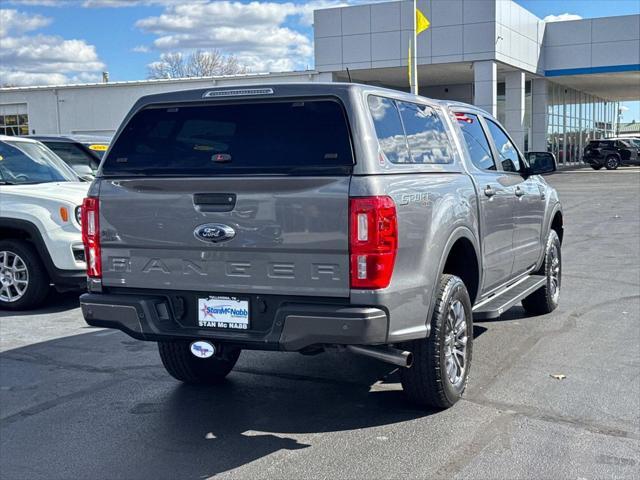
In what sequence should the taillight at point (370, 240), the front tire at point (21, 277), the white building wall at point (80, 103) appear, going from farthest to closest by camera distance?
1. the white building wall at point (80, 103)
2. the front tire at point (21, 277)
3. the taillight at point (370, 240)

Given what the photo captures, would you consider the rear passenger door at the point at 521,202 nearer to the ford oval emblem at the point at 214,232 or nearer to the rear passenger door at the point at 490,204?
the rear passenger door at the point at 490,204

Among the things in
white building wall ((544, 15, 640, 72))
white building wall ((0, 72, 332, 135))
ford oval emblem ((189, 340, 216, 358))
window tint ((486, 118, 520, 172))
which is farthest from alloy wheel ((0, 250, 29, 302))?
white building wall ((544, 15, 640, 72))

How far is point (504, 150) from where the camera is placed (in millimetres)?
7004

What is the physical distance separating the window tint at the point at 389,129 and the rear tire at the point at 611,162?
39.3 metres

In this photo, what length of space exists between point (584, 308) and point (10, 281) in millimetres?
6277

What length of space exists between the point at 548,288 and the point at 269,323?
4.23m

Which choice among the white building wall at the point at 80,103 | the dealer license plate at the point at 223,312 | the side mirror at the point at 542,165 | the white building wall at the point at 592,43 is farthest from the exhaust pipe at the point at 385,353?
the white building wall at the point at 592,43

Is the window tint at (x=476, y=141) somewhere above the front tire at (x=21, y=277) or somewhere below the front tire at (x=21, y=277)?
above

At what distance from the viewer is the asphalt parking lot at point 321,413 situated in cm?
429

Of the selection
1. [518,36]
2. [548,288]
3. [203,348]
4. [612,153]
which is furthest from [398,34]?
[203,348]

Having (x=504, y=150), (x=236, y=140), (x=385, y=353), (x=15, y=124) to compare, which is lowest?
(x=385, y=353)

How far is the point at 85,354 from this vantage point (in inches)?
266

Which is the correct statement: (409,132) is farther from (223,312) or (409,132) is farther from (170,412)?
(170,412)

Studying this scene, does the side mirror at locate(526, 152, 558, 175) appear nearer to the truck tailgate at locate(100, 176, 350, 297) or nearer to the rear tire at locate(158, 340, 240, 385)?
the rear tire at locate(158, 340, 240, 385)
